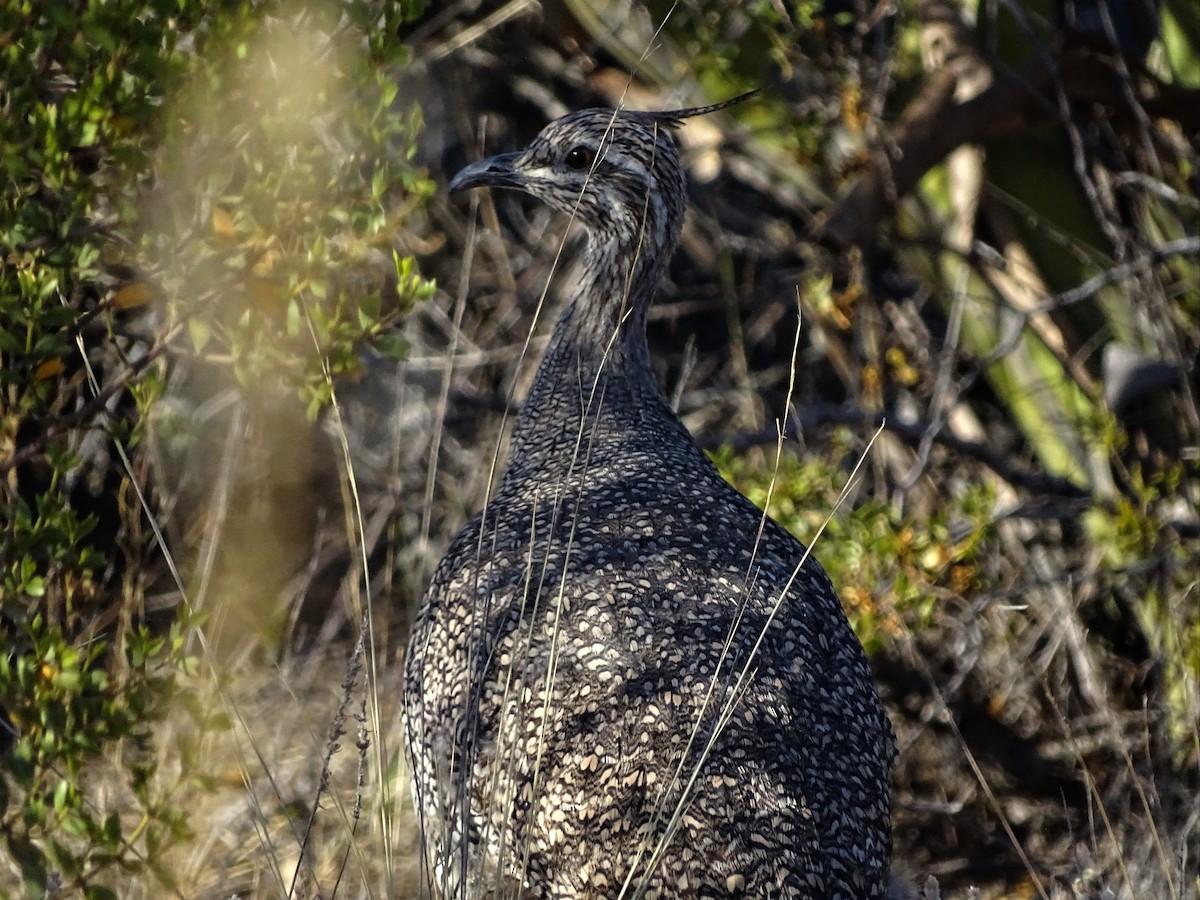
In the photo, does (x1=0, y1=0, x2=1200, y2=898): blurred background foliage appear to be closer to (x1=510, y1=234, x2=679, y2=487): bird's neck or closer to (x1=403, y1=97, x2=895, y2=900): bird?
(x1=510, y1=234, x2=679, y2=487): bird's neck

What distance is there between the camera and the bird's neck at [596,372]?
423cm

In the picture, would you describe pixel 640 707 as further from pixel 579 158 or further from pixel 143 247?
pixel 579 158

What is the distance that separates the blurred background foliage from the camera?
153 inches

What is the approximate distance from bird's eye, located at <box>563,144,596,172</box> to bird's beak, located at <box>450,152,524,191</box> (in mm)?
160

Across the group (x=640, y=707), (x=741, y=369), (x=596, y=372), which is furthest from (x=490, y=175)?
(x=741, y=369)

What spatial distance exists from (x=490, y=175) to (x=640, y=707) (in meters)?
2.05

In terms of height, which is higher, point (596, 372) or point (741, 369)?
point (596, 372)

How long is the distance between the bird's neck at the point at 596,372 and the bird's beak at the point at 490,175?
0.32 m

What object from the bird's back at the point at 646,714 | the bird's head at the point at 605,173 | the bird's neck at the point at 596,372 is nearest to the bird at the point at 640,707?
the bird's back at the point at 646,714

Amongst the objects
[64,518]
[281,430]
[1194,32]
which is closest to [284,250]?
[64,518]

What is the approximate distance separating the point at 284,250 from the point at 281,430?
9.81 feet

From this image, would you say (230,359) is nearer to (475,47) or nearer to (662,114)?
(662,114)

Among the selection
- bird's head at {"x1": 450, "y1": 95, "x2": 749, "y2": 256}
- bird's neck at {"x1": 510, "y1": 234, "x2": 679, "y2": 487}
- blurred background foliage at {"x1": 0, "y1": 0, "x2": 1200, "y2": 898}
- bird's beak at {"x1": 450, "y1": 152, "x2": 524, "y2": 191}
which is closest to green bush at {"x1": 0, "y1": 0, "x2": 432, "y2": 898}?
blurred background foliage at {"x1": 0, "y1": 0, "x2": 1200, "y2": 898}

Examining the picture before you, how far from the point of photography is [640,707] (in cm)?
321
